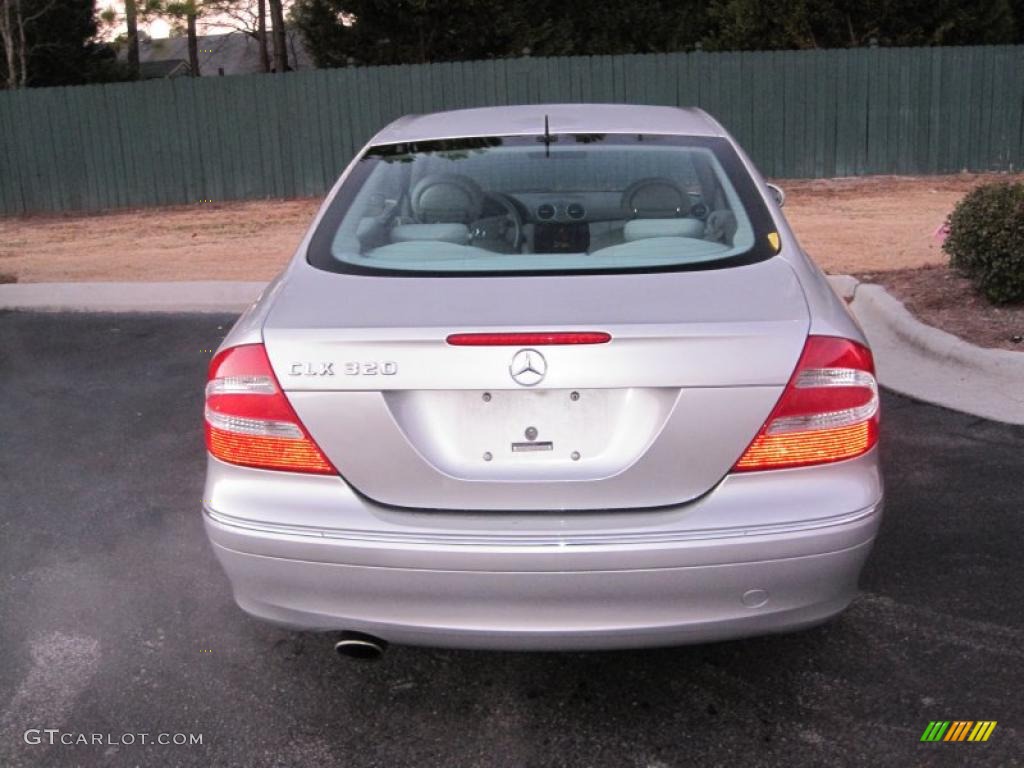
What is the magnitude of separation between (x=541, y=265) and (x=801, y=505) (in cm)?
95

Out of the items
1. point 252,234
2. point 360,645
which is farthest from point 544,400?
point 252,234

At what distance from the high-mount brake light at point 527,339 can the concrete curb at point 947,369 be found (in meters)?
3.79

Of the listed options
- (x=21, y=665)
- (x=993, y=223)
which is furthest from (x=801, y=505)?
(x=993, y=223)

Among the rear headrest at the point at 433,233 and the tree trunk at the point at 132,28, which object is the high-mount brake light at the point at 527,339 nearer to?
the rear headrest at the point at 433,233

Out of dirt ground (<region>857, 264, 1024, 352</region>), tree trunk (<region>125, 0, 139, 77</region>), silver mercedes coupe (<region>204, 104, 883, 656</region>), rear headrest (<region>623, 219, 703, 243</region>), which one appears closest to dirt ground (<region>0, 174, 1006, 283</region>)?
dirt ground (<region>857, 264, 1024, 352</region>)

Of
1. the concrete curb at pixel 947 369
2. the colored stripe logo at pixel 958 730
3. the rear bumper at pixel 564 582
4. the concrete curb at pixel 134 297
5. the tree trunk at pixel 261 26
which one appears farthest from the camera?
the tree trunk at pixel 261 26

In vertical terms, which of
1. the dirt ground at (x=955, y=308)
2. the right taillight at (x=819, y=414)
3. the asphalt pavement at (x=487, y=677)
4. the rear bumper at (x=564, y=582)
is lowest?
the asphalt pavement at (x=487, y=677)

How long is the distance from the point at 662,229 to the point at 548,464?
3.55 feet

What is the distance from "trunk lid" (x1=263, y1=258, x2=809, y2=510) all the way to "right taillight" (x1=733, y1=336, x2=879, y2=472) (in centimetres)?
4

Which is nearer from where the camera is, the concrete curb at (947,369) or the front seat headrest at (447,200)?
the front seat headrest at (447,200)

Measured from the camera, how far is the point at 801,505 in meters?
2.74

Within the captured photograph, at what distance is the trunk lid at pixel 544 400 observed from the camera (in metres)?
2.70

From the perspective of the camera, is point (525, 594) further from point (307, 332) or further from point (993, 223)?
point (993, 223)

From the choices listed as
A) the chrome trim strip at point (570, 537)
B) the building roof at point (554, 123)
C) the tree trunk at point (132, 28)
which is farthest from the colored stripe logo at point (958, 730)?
the tree trunk at point (132, 28)
